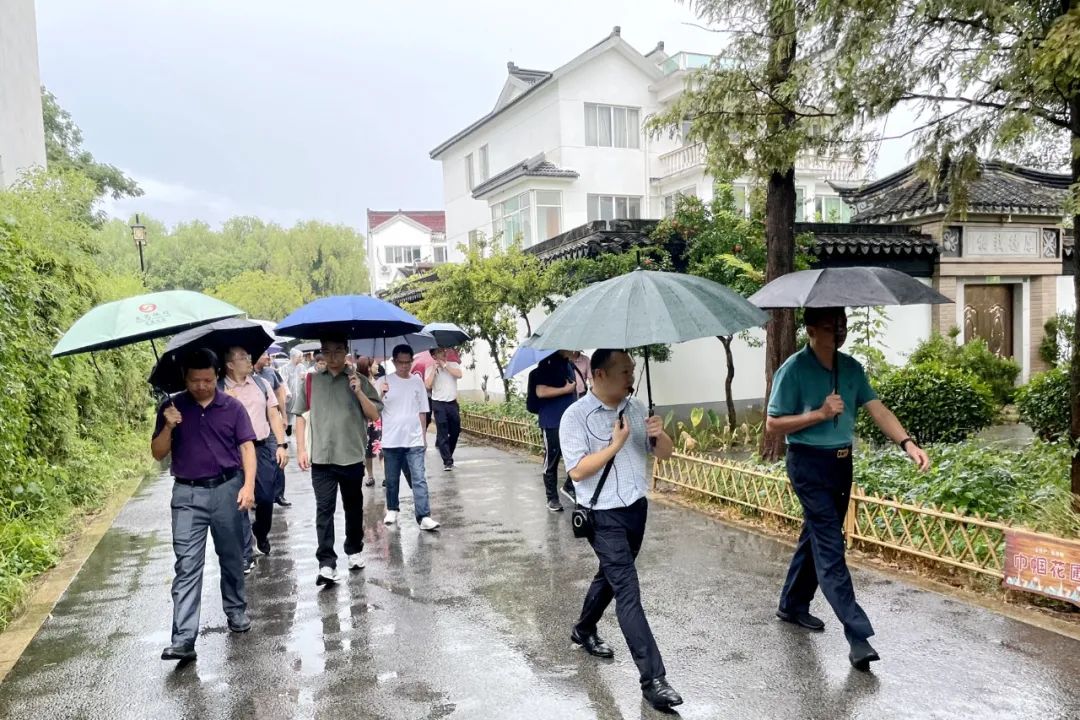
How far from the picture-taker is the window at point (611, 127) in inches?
996

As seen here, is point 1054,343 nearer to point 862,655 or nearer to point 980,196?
point 980,196

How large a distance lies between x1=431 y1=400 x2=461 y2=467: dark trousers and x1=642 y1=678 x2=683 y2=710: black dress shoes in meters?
7.29

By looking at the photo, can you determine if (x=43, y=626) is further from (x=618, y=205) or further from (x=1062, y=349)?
(x=618, y=205)

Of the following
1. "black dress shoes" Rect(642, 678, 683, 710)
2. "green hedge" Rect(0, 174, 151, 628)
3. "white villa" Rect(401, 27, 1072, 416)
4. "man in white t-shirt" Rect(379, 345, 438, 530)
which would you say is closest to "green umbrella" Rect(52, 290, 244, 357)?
"green hedge" Rect(0, 174, 151, 628)

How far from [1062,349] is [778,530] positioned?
13.3 metres

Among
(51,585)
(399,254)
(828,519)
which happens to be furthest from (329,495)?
(399,254)

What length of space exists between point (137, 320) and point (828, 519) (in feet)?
13.3

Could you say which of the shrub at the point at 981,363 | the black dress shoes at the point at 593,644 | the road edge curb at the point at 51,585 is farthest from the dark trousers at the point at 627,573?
the shrub at the point at 981,363

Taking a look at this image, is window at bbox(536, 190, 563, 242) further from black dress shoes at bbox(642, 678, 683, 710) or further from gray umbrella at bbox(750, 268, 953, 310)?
black dress shoes at bbox(642, 678, 683, 710)

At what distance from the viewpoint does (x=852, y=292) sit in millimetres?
4098

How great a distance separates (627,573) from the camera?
383 cm

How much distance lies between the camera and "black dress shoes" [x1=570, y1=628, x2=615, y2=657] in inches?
173

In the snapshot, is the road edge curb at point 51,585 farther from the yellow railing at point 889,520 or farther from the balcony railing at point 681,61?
the balcony railing at point 681,61

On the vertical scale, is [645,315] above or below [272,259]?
below
